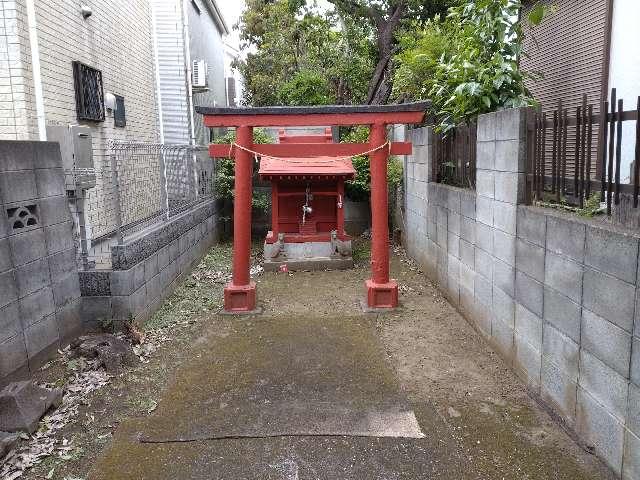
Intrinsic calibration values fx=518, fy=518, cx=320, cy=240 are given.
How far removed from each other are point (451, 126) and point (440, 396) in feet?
12.3

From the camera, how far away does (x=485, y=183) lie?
204 inches

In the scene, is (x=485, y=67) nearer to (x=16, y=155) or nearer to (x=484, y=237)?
(x=484, y=237)

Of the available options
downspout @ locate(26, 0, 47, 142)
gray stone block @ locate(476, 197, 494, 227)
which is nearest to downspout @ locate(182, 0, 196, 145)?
downspout @ locate(26, 0, 47, 142)

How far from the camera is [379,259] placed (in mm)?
6652

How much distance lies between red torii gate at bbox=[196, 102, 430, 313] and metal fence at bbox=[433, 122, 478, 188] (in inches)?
21.5

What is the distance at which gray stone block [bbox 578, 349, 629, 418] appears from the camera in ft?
9.43

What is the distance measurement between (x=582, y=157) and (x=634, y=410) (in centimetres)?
174

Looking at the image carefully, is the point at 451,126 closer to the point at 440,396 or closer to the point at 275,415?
the point at 440,396

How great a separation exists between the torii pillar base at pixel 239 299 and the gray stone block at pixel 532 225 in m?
3.46

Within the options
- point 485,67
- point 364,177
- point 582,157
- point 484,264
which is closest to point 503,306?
point 484,264

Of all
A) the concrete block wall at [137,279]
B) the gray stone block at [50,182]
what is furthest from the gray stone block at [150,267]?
the gray stone block at [50,182]

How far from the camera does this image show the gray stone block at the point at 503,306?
14.8 feet

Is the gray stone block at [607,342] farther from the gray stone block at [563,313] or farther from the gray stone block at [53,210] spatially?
the gray stone block at [53,210]

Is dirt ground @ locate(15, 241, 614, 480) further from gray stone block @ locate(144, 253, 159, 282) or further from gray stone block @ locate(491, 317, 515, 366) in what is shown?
gray stone block @ locate(144, 253, 159, 282)
